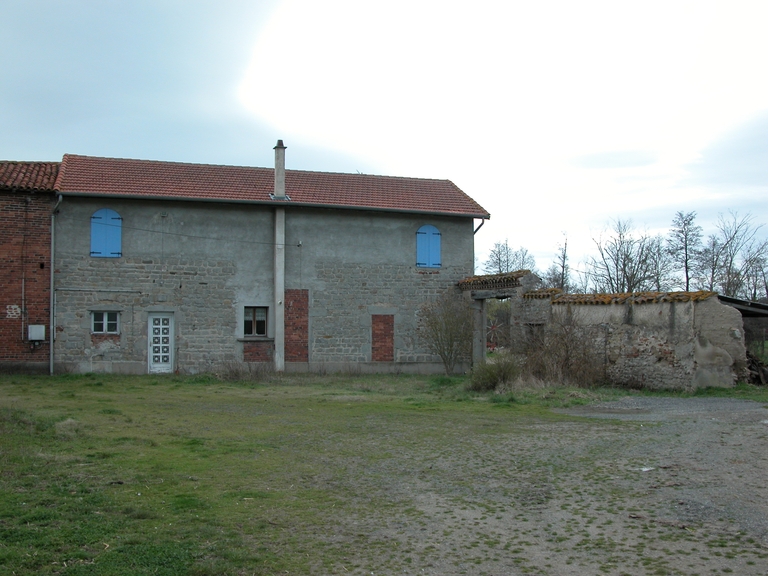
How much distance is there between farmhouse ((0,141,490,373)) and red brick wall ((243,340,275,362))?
42mm

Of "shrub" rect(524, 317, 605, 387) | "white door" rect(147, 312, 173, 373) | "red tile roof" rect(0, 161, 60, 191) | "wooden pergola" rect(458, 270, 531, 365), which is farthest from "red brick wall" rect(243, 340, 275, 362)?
"shrub" rect(524, 317, 605, 387)

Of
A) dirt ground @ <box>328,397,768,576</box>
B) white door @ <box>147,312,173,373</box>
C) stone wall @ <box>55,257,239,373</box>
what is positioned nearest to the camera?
dirt ground @ <box>328,397,768,576</box>

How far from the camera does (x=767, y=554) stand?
190 inches

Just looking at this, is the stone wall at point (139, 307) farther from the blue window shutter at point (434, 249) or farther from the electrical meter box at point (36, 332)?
the blue window shutter at point (434, 249)

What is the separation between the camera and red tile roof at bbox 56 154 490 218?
21.2m

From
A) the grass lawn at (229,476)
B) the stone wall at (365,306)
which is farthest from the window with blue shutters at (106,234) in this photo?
the grass lawn at (229,476)

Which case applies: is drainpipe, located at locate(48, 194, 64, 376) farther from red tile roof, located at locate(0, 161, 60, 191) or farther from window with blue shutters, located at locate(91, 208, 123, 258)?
window with blue shutters, located at locate(91, 208, 123, 258)

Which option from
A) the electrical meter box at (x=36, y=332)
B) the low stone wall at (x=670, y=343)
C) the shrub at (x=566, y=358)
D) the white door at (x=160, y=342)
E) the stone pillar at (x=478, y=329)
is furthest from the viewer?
the stone pillar at (x=478, y=329)

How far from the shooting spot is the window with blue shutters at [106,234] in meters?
21.0

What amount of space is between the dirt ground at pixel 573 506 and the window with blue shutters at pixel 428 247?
1343 cm

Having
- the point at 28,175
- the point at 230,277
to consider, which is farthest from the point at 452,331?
the point at 28,175

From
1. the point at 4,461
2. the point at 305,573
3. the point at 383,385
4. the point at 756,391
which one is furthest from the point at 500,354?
the point at 305,573

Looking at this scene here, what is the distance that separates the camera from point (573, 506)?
631cm

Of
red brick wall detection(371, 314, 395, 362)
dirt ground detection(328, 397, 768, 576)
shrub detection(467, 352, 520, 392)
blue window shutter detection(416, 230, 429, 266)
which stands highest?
blue window shutter detection(416, 230, 429, 266)
